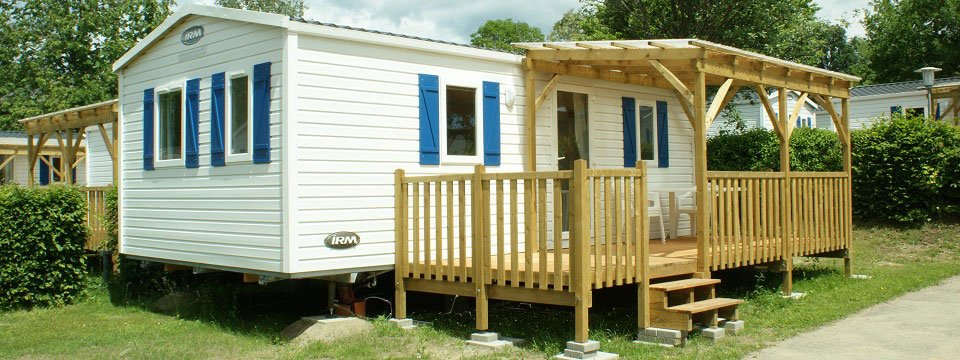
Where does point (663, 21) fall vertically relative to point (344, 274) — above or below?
above

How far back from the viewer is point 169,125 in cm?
1005

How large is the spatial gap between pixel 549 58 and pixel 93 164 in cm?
1625

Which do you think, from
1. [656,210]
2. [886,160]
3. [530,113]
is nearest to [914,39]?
[886,160]

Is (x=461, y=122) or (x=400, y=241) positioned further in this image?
(x=461, y=122)

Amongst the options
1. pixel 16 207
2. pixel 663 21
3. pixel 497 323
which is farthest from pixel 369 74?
pixel 663 21

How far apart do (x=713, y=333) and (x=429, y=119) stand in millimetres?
3527

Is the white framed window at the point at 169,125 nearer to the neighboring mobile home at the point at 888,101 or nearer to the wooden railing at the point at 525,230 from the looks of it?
the wooden railing at the point at 525,230

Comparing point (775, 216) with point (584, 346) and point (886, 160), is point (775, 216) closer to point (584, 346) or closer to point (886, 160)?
point (584, 346)

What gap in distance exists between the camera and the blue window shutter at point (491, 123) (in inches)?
373

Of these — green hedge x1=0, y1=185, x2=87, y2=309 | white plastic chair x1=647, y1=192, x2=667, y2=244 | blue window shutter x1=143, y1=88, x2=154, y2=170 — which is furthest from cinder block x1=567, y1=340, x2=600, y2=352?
green hedge x1=0, y1=185, x2=87, y2=309

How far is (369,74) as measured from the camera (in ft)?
28.2

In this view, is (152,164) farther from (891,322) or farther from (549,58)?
(891,322)

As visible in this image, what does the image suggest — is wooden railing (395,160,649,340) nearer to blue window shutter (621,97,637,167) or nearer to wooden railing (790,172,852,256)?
blue window shutter (621,97,637,167)

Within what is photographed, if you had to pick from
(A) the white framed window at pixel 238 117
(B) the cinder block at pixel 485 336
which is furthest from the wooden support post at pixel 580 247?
(A) the white framed window at pixel 238 117
